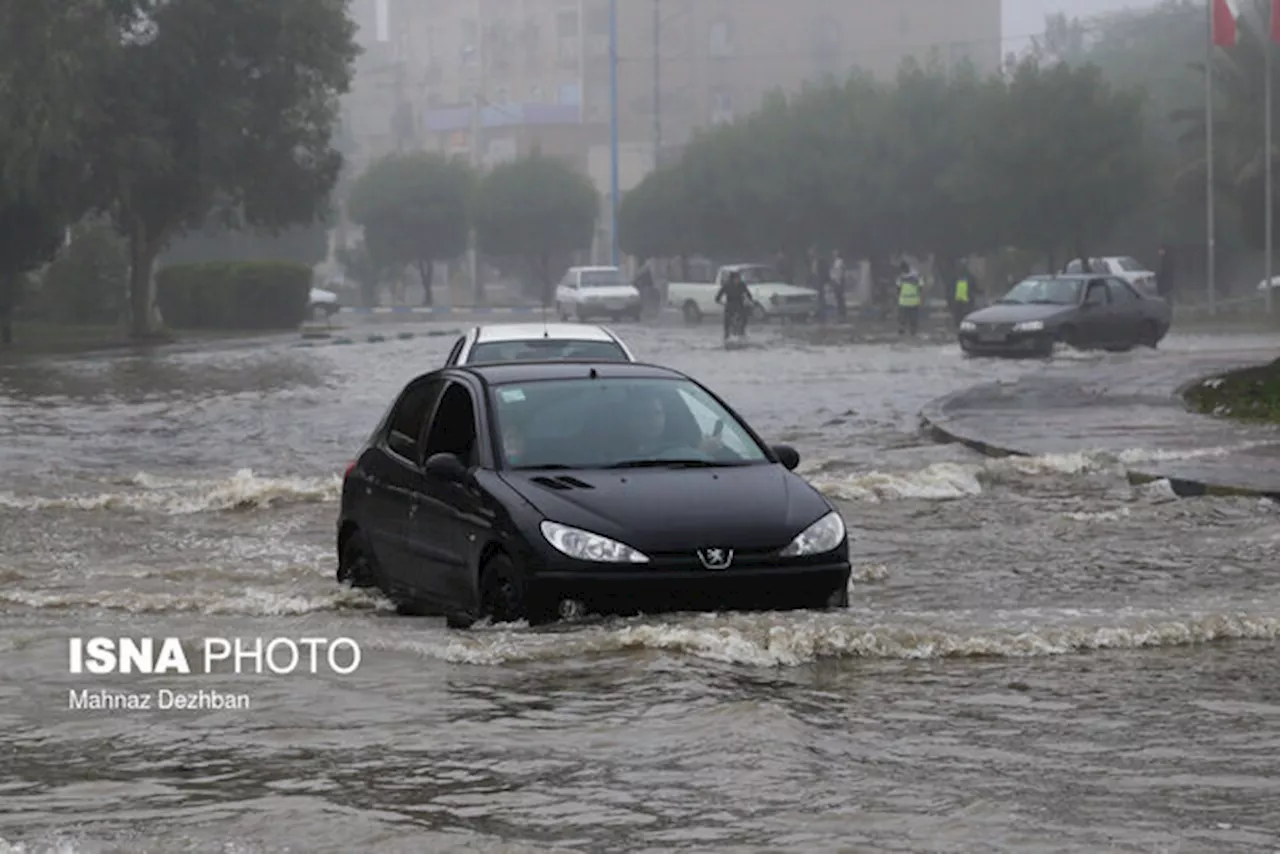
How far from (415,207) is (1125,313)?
77.4 metres

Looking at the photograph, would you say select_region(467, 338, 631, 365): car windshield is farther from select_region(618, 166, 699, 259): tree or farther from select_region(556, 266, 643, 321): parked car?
select_region(618, 166, 699, 259): tree

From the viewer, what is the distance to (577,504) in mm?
10695

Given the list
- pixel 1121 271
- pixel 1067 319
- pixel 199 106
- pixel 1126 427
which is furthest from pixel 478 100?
pixel 1126 427

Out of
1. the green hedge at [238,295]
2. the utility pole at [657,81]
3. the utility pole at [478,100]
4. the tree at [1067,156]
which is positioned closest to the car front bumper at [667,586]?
the green hedge at [238,295]

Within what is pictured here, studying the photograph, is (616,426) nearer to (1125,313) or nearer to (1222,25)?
(1125,313)

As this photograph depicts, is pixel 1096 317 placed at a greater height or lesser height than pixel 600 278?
lesser

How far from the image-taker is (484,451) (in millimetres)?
11508

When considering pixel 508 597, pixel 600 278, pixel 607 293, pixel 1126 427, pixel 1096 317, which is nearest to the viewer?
pixel 508 597

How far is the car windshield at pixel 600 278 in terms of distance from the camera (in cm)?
7712

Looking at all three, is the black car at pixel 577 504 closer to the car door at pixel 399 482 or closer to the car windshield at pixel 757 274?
the car door at pixel 399 482

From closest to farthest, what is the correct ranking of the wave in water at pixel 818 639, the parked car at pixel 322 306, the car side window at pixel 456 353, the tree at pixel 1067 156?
the wave in water at pixel 818 639, the car side window at pixel 456 353, the tree at pixel 1067 156, the parked car at pixel 322 306

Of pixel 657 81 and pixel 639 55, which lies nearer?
pixel 657 81

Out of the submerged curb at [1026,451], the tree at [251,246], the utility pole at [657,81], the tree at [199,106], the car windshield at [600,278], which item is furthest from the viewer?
the utility pole at [657,81]

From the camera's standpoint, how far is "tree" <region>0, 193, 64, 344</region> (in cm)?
5556
